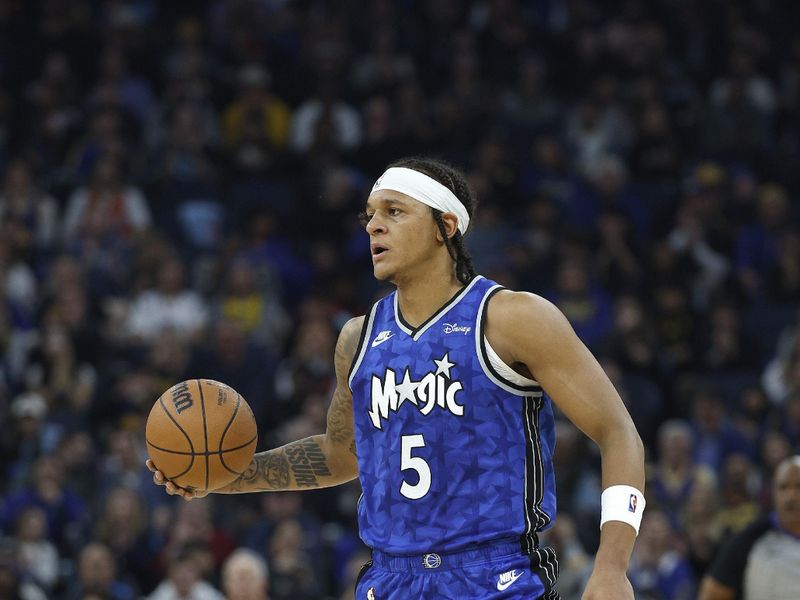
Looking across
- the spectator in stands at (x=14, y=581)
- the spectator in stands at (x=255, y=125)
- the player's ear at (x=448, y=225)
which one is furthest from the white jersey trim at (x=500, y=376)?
the spectator in stands at (x=255, y=125)

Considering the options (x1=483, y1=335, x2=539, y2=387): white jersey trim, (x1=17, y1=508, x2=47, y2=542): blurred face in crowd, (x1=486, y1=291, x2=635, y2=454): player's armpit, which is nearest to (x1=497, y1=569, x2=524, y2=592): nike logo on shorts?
(x1=486, y1=291, x2=635, y2=454): player's armpit

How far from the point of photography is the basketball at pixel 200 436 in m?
5.09

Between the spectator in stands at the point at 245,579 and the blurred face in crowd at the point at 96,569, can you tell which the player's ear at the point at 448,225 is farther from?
the blurred face in crowd at the point at 96,569

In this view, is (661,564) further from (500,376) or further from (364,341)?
(500,376)

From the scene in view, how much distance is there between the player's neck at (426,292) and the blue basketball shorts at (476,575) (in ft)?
2.74

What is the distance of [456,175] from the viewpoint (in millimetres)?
5160

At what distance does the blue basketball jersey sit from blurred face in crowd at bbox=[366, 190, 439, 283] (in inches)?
9.1

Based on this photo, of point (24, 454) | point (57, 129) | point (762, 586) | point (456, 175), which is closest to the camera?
point (456, 175)

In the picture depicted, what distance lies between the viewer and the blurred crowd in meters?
10.9

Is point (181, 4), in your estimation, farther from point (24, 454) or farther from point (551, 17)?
point (24, 454)

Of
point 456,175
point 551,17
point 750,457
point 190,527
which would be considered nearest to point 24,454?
point 190,527

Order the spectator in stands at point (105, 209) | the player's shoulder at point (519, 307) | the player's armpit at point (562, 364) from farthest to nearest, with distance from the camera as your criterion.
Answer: the spectator in stands at point (105, 209), the player's shoulder at point (519, 307), the player's armpit at point (562, 364)

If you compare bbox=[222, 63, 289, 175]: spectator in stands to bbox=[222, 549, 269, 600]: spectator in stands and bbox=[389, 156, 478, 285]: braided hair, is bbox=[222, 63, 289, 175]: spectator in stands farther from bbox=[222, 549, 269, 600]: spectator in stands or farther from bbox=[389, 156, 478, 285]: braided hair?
bbox=[389, 156, 478, 285]: braided hair

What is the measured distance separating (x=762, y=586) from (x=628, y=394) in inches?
213
